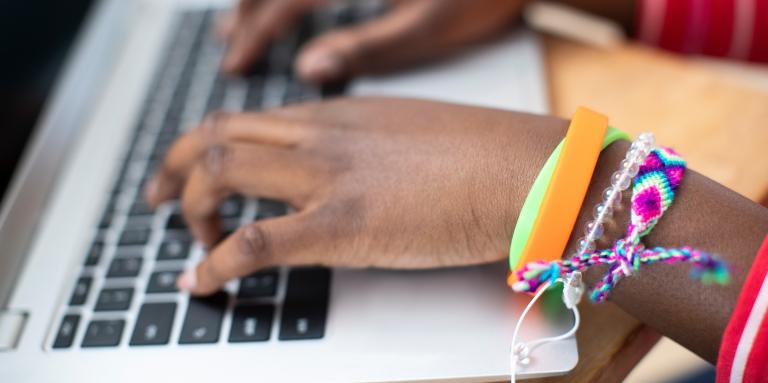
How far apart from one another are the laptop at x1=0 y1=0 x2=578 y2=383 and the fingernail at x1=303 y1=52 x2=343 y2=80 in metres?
0.02

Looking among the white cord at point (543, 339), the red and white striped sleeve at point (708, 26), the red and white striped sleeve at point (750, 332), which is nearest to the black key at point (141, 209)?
the white cord at point (543, 339)

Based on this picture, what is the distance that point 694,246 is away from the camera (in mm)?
411

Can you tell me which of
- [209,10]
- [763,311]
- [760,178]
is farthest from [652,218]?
[209,10]

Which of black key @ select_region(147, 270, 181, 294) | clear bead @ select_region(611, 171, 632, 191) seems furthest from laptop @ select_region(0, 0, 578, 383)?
clear bead @ select_region(611, 171, 632, 191)

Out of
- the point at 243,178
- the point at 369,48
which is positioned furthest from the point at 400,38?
the point at 243,178

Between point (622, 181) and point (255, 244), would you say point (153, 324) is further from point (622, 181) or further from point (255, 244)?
point (622, 181)

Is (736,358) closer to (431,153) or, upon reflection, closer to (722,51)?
(431,153)

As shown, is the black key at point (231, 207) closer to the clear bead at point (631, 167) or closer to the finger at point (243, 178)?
the finger at point (243, 178)

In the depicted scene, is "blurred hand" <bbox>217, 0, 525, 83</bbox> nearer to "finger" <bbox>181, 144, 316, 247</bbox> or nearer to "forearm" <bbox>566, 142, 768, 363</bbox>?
"finger" <bbox>181, 144, 316, 247</bbox>

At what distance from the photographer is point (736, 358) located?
1.29 feet

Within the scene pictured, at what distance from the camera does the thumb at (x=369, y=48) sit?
71cm

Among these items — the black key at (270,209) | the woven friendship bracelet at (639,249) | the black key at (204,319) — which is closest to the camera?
the woven friendship bracelet at (639,249)

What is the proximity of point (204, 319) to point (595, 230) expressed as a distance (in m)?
0.27

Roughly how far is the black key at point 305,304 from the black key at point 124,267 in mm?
124
